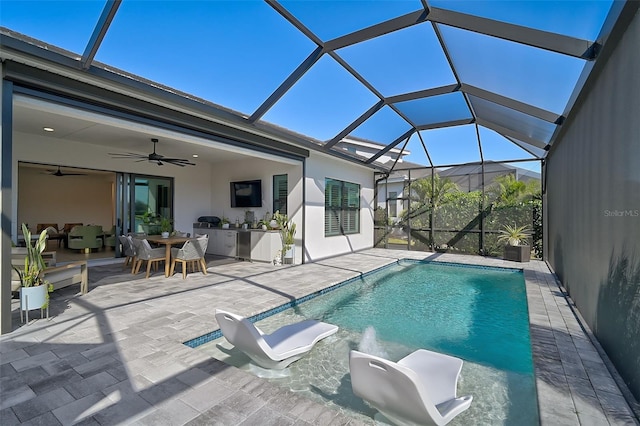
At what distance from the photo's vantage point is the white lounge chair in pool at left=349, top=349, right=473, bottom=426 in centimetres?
208

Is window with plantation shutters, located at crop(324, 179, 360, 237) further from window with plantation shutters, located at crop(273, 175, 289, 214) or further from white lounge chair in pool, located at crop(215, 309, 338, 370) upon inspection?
white lounge chair in pool, located at crop(215, 309, 338, 370)

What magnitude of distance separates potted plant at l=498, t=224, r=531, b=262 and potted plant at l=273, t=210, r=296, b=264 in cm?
653

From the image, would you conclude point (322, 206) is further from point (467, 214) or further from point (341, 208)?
point (467, 214)

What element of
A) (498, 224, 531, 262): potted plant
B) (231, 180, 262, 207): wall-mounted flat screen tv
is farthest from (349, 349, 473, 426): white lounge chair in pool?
(498, 224, 531, 262): potted plant

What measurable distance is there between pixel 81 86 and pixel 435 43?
5.18m

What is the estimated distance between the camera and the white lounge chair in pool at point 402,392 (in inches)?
81.8

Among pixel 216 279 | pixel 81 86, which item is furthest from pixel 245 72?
pixel 216 279

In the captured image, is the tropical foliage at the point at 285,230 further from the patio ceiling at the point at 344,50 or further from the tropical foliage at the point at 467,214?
the tropical foliage at the point at 467,214

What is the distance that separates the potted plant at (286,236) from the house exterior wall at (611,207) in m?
5.92

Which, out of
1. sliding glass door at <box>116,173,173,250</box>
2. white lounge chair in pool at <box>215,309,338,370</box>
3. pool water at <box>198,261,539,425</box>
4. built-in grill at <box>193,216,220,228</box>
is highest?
sliding glass door at <box>116,173,173,250</box>

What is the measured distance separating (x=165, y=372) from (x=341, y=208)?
27.0ft

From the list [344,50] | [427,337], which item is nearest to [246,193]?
[344,50]

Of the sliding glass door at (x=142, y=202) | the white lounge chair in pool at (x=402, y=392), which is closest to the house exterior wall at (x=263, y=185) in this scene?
the sliding glass door at (x=142, y=202)

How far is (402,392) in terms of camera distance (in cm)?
213
